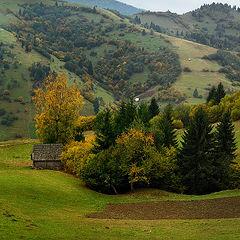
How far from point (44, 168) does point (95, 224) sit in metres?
36.3

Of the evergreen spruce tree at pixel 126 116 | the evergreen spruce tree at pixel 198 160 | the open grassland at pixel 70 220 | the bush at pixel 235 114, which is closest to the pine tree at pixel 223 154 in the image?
the evergreen spruce tree at pixel 198 160

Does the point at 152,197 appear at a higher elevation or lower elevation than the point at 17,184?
lower

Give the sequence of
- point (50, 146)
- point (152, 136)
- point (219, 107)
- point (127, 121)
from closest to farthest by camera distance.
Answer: point (152, 136), point (50, 146), point (127, 121), point (219, 107)

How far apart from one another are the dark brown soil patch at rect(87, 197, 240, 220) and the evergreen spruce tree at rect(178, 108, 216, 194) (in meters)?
11.9

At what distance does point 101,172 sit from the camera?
46.0 m

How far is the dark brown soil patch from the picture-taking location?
3147 cm

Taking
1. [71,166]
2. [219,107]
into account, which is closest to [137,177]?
[71,166]

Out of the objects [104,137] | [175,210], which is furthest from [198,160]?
[175,210]

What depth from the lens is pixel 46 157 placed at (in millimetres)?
58688

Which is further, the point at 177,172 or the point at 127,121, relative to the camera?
the point at 127,121

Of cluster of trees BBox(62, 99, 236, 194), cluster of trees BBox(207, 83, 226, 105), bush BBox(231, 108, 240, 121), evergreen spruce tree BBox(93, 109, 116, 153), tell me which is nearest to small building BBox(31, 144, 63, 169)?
cluster of trees BBox(62, 99, 236, 194)

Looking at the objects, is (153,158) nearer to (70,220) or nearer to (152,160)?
(152,160)

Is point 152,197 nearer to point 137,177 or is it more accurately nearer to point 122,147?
point 137,177

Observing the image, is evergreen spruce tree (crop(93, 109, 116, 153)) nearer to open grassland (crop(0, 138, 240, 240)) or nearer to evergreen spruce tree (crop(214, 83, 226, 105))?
open grassland (crop(0, 138, 240, 240))
